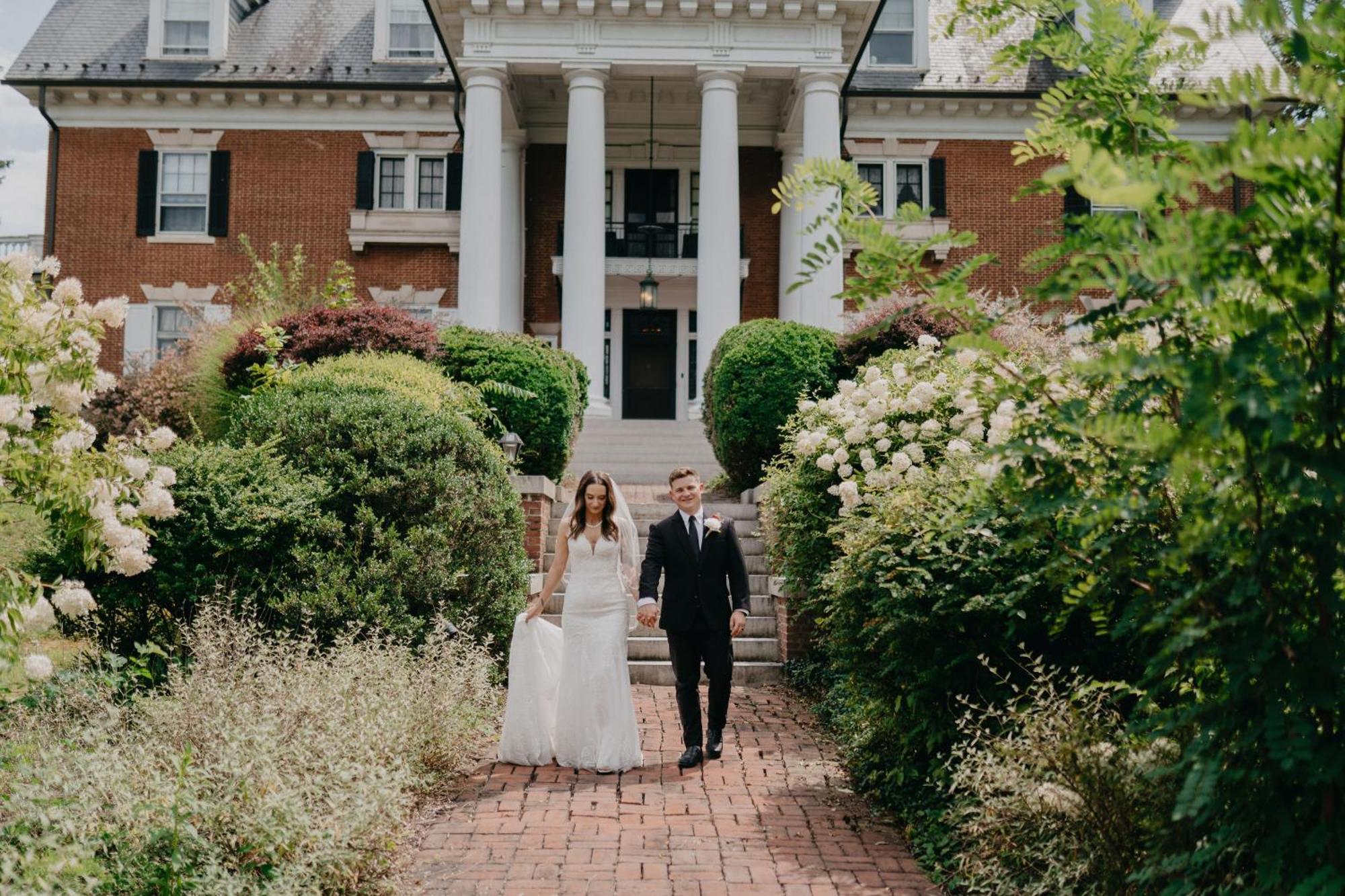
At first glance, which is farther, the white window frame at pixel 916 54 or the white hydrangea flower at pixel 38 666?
the white window frame at pixel 916 54

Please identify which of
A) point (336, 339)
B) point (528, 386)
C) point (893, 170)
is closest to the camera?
point (528, 386)

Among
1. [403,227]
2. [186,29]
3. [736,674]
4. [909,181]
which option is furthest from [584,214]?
[736,674]

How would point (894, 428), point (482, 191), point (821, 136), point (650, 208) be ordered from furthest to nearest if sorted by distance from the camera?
1. point (650, 208)
2. point (482, 191)
3. point (821, 136)
4. point (894, 428)

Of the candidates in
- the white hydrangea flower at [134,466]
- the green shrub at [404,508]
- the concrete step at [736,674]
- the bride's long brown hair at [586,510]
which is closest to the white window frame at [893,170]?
the concrete step at [736,674]

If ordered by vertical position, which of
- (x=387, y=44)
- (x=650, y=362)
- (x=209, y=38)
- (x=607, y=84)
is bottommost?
(x=650, y=362)

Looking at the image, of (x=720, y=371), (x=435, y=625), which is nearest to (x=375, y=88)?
(x=720, y=371)

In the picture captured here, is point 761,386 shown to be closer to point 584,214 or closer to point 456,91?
point 584,214

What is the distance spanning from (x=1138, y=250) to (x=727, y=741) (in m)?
5.76

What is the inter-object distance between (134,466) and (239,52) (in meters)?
22.1

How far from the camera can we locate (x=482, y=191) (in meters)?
20.4

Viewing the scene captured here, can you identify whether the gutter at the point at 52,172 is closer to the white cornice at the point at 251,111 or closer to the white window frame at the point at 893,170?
the white cornice at the point at 251,111

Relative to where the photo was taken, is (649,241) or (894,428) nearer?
(894,428)

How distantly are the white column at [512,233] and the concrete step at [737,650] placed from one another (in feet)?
44.2

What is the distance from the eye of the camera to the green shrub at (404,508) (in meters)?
8.38
